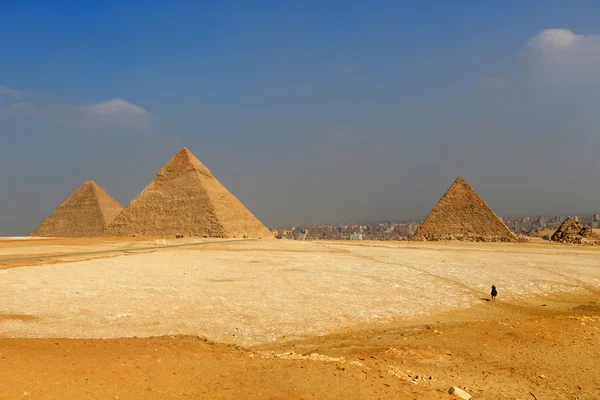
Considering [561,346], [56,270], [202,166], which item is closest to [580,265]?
[561,346]

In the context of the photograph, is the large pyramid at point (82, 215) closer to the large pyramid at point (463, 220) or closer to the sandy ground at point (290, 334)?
the large pyramid at point (463, 220)

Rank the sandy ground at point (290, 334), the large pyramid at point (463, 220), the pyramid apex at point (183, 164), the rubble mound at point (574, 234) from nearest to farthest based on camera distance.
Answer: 1. the sandy ground at point (290, 334)
2. the rubble mound at point (574, 234)
3. the large pyramid at point (463, 220)
4. the pyramid apex at point (183, 164)

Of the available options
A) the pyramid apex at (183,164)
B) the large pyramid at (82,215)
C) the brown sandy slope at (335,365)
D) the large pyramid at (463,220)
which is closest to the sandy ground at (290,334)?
the brown sandy slope at (335,365)

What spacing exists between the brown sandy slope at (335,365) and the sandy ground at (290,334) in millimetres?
33

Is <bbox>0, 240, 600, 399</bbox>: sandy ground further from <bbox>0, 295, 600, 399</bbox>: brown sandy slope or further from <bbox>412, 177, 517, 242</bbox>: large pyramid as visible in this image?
<bbox>412, 177, 517, 242</bbox>: large pyramid

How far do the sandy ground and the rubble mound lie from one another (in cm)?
3629

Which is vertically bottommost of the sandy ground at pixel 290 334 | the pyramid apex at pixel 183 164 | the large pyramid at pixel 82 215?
the sandy ground at pixel 290 334

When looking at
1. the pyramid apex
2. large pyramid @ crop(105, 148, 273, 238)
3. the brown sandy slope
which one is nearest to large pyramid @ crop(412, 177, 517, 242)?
large pyramid @ crop(105, 148, 273, 238)

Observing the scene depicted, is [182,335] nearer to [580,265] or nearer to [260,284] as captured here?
[260,284]

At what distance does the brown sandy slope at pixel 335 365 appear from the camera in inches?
228

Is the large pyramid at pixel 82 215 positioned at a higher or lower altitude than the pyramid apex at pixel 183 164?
lower

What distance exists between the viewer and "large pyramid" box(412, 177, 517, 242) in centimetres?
5038

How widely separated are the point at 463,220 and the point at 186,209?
3264cm

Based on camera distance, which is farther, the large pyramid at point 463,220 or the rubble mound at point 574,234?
the large pyramid at point 463,220
